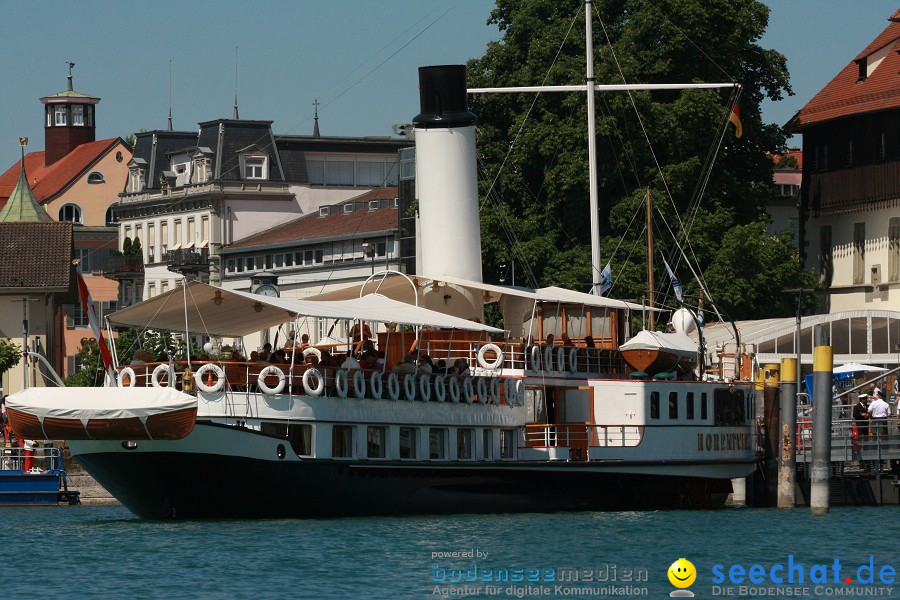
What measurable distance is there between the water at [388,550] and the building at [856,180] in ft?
93.4

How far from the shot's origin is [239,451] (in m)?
38.1

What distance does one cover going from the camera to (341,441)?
39875 mm

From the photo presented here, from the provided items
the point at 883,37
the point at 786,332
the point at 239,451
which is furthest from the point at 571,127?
the point at 239,451

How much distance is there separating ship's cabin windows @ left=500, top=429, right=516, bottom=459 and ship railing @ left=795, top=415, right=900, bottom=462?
26.3 ft

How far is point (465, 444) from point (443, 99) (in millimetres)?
9001

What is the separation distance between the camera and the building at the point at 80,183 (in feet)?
392

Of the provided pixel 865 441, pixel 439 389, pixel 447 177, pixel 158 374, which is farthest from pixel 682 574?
pixel 447 177

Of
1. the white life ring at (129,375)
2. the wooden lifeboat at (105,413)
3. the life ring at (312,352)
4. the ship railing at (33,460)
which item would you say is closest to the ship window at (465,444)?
the life ring at (312,352)

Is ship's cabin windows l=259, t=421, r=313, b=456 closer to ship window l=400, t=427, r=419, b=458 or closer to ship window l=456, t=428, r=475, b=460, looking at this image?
ship window l=400, t=427, r=419, b=458

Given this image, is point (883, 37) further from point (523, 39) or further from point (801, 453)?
point (801, 453)

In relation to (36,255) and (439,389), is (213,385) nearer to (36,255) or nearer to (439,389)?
(439,389)

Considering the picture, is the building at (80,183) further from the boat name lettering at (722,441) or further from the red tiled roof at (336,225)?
the boat name lettering at (722,441)

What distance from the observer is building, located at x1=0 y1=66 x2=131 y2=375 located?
11950 centimetres

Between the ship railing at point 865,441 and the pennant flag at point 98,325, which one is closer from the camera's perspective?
the pennant flag at point 98,325
